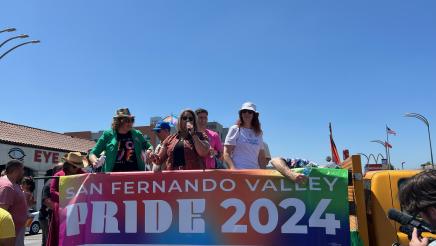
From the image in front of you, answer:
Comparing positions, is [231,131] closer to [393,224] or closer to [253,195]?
[253,195]

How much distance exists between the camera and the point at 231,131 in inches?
205

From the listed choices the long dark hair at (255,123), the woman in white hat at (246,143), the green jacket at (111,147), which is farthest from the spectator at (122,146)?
the long dark hair at (255,123)

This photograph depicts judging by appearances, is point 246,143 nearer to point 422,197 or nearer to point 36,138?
point 422,197

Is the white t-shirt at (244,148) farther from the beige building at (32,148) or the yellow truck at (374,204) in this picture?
the beige building at (32,148)

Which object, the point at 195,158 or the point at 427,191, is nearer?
the point at 427,191

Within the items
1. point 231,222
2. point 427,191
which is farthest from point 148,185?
point 427,191

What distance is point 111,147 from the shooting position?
16.9 feet

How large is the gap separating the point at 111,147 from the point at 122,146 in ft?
0.40

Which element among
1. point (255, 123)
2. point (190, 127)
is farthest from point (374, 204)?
point (190, 127)

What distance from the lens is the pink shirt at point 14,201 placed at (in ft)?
17.9

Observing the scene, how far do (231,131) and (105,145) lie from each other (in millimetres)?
Answer: 1460

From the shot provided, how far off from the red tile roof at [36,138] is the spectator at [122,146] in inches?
798

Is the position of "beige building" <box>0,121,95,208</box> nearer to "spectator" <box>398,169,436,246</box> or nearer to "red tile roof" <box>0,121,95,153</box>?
"red tile roof" <box>0,121,95,153</box>

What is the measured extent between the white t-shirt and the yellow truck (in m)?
1.38
